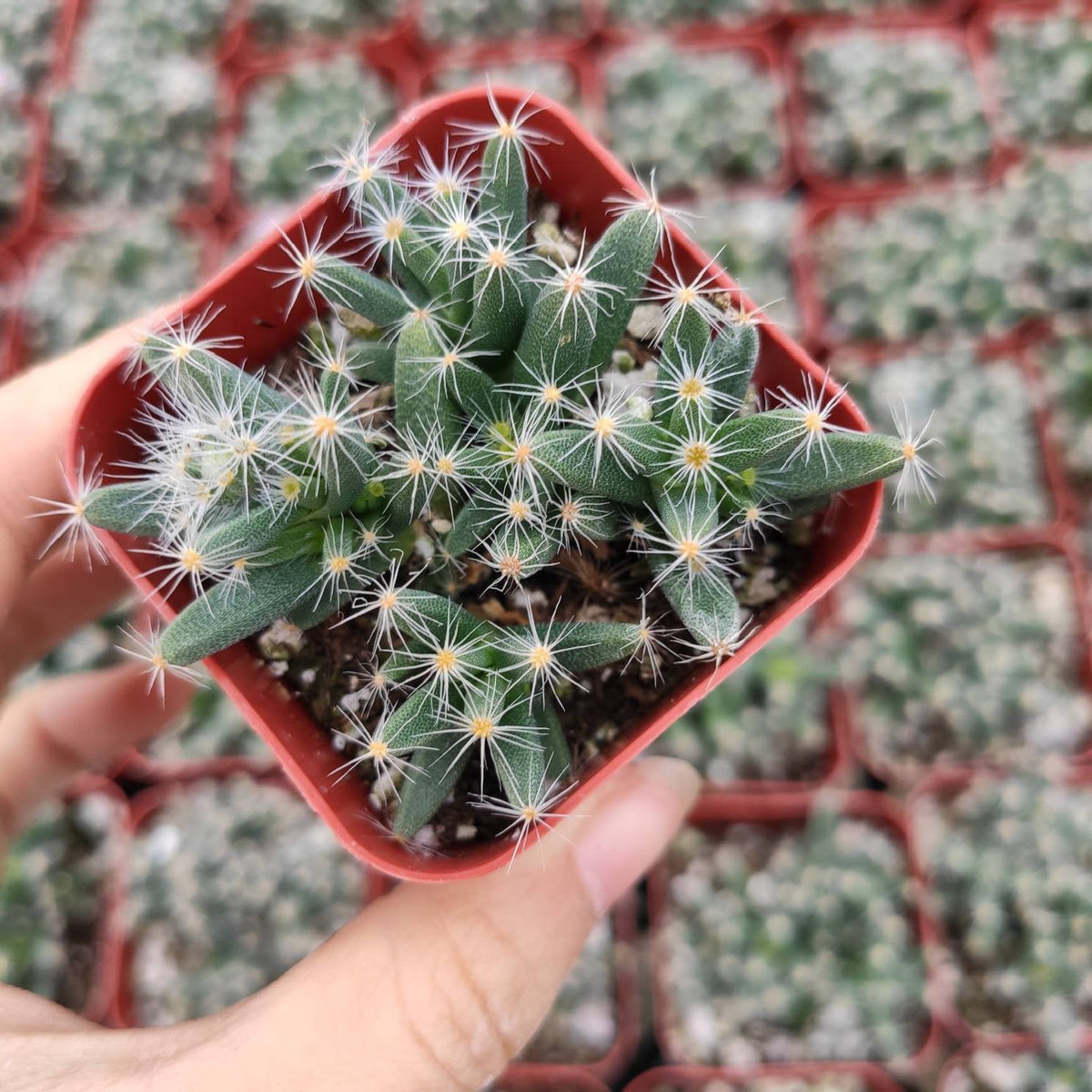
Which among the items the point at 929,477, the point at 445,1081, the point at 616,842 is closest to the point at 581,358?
the point at 616,842

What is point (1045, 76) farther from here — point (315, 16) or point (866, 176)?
point (315, 16)

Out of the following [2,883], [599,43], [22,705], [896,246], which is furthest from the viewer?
[599,43]

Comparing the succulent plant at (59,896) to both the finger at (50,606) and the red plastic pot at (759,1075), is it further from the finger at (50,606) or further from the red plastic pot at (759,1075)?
the red plastic pot at (759,1075)

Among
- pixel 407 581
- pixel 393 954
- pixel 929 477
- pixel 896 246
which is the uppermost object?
pixel 407 581

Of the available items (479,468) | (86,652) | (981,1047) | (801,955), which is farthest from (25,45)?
(981,1047)

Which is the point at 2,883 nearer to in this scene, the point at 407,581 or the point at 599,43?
the point at 407,581

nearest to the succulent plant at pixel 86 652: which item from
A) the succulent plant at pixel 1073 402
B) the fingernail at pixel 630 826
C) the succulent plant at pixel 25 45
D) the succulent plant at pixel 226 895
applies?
the succulent plant at pixel 226 895

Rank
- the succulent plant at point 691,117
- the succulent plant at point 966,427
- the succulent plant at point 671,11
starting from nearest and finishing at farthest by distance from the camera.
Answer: the succulent plant at point 966,427 → the succulent plant at point 691,117 → the succulent plant at point 671,11
